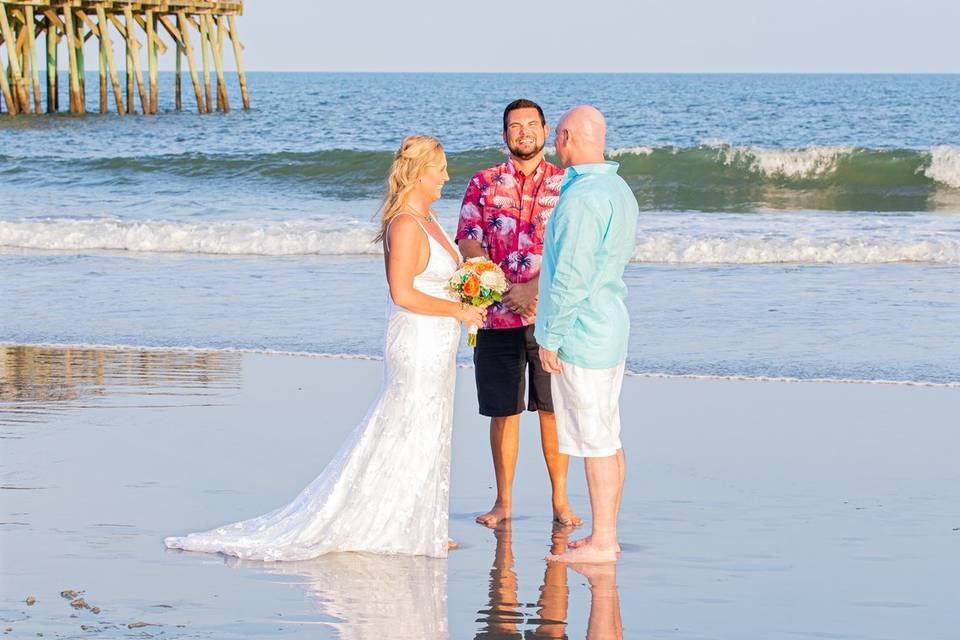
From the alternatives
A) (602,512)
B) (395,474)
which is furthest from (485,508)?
(602,512)

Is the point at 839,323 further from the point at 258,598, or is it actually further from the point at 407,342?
the point at 258,598

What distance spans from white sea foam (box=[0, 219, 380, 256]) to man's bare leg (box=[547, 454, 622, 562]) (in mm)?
10184

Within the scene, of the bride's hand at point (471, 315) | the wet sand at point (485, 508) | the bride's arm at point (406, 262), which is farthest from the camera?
the bride's hand at point (471, 315)

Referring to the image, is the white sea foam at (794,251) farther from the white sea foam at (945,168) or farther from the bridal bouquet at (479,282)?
the white sea foam at (945,168)

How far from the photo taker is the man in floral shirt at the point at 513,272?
5.55 meters

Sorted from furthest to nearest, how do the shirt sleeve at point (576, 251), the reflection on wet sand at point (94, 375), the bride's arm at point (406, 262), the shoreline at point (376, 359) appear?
the shoreline at point (376, 359)
the reflection on wet sand at point (94, 375)
the bride's arm at point (406, 262)
the shirt sleeve at point (576, 251)

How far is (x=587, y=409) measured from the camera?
4.98m

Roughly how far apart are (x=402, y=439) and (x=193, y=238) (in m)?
11.1

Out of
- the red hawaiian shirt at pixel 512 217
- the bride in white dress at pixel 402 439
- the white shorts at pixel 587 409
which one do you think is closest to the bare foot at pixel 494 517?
the bride in white dress at pixel 402 439

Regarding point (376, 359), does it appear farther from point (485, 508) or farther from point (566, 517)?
point (566, 517)

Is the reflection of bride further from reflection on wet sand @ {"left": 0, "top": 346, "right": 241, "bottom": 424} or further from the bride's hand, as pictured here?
reflection on wet sand @ {"left": 0, "top": 346, "right": 241, "bottom": 424}

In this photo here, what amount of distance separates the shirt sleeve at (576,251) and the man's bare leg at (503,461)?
3.41ft

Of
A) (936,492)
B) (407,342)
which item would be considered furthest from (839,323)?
(407,342)

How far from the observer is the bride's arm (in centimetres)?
508
